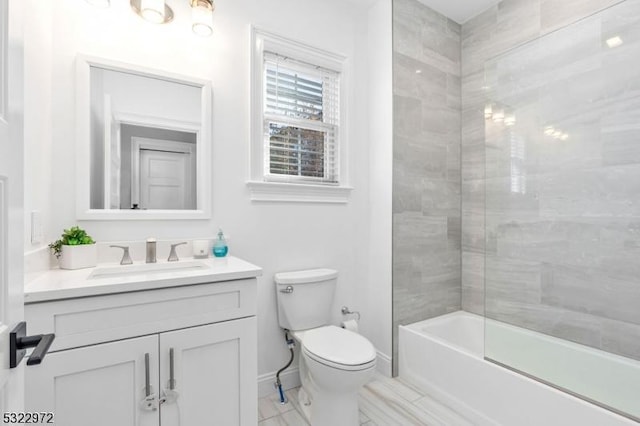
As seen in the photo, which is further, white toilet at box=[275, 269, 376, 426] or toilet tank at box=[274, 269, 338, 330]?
toilet tank at box=[274, 269, 338, 330]

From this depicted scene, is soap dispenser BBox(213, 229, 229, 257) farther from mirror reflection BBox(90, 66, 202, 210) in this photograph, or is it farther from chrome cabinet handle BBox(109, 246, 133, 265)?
chrome cabinet handle BBox(109, 246, 133, 265)

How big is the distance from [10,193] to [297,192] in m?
1.57

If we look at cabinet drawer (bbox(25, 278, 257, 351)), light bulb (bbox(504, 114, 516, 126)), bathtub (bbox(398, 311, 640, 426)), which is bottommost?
bathtub (bbox(398, 311, 640, 426))

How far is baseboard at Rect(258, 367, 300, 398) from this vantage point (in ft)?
6.38

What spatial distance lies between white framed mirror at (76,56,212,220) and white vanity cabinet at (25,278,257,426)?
2.08 ft

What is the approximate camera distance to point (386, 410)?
71.2 inches

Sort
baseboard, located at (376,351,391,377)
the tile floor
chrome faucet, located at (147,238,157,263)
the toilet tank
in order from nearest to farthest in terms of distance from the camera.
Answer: chrome faucet, located at (147,238,157,263) < the tile floor < the toilet tank < baseboard, located at (376,351,391,377)

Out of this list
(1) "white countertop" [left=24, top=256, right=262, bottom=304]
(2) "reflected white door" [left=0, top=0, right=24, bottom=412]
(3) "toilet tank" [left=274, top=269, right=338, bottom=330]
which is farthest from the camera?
(3) "toilet tank" [left=274, top=269, right=338, bottom=330]

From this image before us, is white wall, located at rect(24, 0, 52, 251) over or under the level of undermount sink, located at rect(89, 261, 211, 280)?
over

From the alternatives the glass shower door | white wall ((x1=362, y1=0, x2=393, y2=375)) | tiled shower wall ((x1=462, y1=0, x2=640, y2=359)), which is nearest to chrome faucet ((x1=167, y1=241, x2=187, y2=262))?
white wall ((x1=362, y1=0, x2=393, y2=375))

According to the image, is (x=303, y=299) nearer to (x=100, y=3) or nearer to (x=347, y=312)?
Result: (x=347, y=312)

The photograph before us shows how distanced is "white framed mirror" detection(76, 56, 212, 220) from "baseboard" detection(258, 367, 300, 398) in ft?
3.61

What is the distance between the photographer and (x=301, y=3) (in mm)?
2145

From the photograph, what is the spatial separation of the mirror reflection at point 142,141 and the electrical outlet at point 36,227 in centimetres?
25
